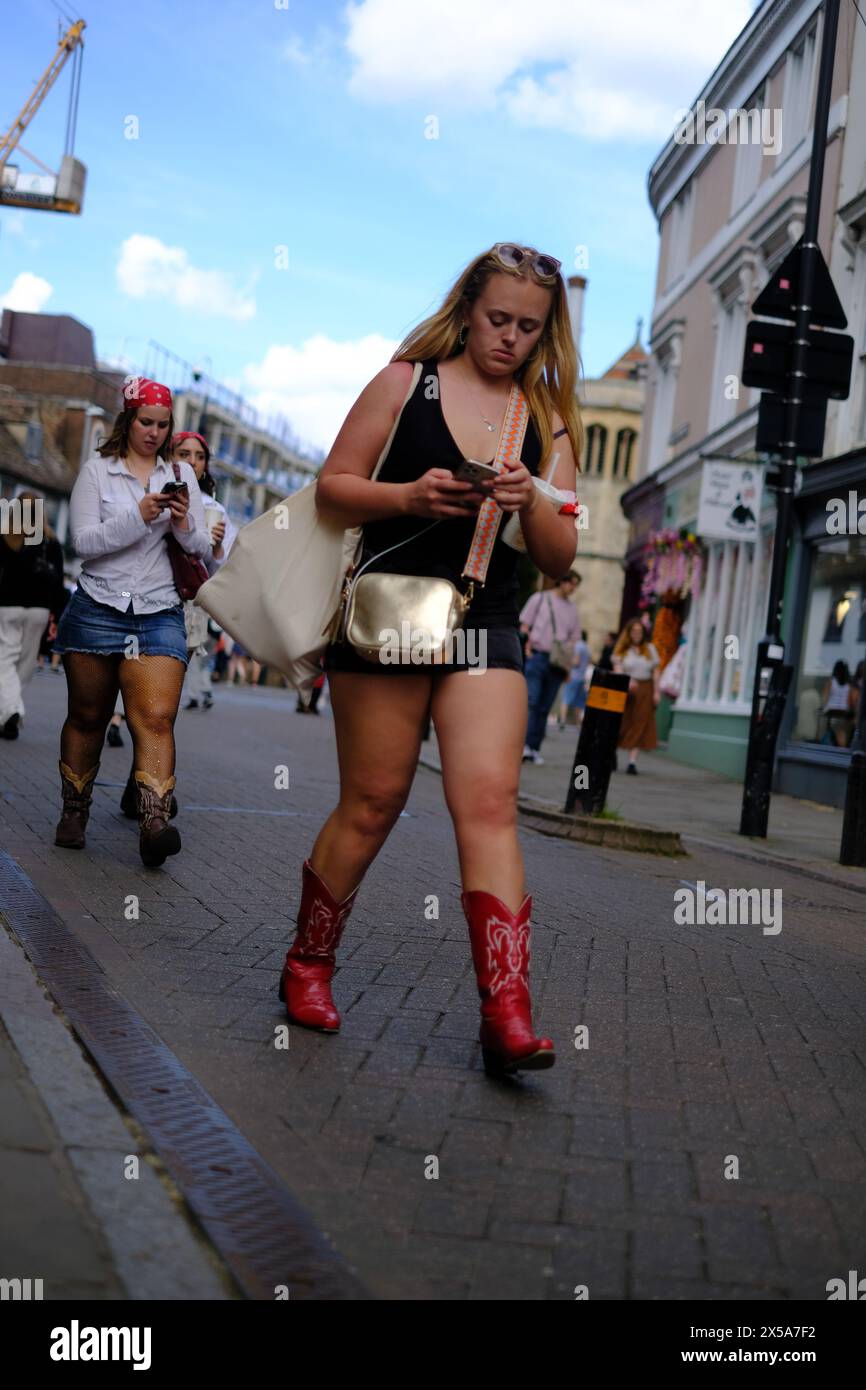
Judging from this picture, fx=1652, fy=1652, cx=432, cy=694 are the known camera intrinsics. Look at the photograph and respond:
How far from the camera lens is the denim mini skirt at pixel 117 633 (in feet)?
21.8

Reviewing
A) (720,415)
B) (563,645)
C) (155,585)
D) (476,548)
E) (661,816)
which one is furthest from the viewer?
(720,415)

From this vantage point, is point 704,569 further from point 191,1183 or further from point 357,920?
point 191,1183

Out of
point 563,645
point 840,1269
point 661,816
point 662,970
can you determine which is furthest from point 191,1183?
point 563,645

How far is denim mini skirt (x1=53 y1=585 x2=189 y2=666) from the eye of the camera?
6656 millimetres

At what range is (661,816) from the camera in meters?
12.6

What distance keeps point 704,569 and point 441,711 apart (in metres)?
21.4

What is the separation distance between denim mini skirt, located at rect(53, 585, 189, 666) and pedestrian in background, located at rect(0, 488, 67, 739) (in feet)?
18.9

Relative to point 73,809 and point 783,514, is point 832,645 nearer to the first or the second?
point 783,514

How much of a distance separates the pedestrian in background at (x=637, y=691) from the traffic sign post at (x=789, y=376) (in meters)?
6.66

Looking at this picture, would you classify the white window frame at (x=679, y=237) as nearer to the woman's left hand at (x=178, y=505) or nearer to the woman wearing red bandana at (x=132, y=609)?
the woman wearing red bandana at (x=132, y=609)

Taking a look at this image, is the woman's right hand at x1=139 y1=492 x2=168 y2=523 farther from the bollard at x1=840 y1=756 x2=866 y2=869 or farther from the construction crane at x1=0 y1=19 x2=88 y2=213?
the construction crane at x1=0 y1=19 x2=88 y2=213

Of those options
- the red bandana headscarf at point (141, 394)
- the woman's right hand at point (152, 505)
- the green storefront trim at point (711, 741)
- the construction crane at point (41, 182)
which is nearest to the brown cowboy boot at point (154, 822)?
the woman's right hand at point (152, 505)

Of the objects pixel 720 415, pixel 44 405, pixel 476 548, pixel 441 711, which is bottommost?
pixel 441 711

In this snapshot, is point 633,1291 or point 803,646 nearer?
point 633,1291
